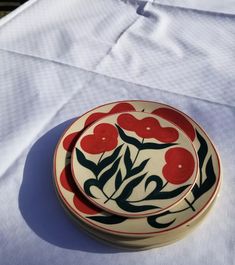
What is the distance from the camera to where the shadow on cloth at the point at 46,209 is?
1.62 ft

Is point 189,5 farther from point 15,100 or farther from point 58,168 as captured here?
point 58,168

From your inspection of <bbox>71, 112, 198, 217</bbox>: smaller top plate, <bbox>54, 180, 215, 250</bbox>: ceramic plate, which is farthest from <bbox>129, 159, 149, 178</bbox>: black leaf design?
<bbox>54, 180, 215, 250</bbox>: ceramic plate

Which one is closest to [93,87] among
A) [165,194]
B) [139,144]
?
[139,144]

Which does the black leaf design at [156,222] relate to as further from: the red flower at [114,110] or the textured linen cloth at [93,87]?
the red flower at [114,110]

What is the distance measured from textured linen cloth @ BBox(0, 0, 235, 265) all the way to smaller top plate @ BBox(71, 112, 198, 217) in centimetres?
6

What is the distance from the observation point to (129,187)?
51cm

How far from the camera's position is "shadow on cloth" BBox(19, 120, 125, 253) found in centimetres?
49

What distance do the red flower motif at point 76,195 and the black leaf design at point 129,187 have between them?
0.04m

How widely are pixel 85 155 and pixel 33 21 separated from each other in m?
0.59

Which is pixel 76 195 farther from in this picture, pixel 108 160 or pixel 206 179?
pixel 206 179

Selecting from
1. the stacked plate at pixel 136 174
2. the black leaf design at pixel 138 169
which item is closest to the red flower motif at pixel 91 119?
the stacked plate at pixel 136 174

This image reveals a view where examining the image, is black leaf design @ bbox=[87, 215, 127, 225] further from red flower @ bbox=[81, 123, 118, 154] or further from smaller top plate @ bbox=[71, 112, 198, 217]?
red flower @ bbox=[81, 123, 118, 154]

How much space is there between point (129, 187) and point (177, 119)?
173 millimetres

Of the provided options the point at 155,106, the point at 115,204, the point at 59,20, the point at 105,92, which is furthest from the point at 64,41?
the point at 115,204
